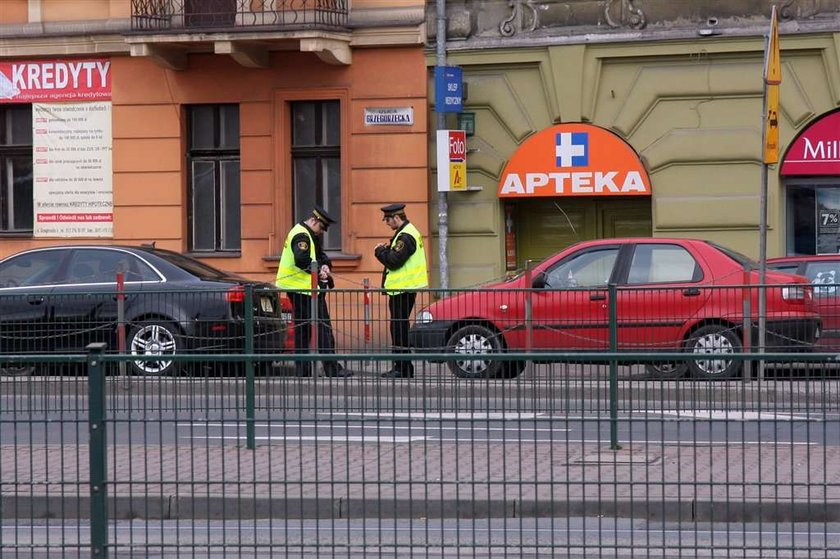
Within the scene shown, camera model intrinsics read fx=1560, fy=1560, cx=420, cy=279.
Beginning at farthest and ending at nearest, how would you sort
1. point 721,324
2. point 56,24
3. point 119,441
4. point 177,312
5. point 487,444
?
1. point 56,24
2. point 177,312
3. point 721,324
4. point 119,441
5. point 487,444

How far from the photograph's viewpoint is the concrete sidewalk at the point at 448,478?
6.07 meters

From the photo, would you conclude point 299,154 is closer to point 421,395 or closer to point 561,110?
point 561,110

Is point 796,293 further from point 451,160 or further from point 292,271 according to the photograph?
point 451,160

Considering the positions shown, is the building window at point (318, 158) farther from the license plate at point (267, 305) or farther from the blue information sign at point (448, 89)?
the license plate at point (267, 305)

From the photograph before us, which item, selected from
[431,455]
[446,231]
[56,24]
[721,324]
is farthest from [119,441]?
[56,24]

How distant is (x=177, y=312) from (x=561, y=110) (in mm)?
10823

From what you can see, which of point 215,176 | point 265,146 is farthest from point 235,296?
point 215,176

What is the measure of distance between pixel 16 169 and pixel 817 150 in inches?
470

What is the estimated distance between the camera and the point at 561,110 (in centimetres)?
2191

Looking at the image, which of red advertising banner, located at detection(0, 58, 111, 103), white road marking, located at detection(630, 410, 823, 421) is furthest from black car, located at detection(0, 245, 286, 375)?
red advertising banner, located at detection(0, 58, 111, 103)

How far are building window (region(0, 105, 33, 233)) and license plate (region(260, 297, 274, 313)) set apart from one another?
1330cm

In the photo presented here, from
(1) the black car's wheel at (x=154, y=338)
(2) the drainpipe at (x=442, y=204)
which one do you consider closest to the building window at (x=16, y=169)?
(2) the drainpipe at (x=442, y=204)

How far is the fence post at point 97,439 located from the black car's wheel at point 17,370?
1084 millimetres

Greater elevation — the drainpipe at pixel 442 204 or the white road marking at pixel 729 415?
the drainpipe at pixel 442 204
